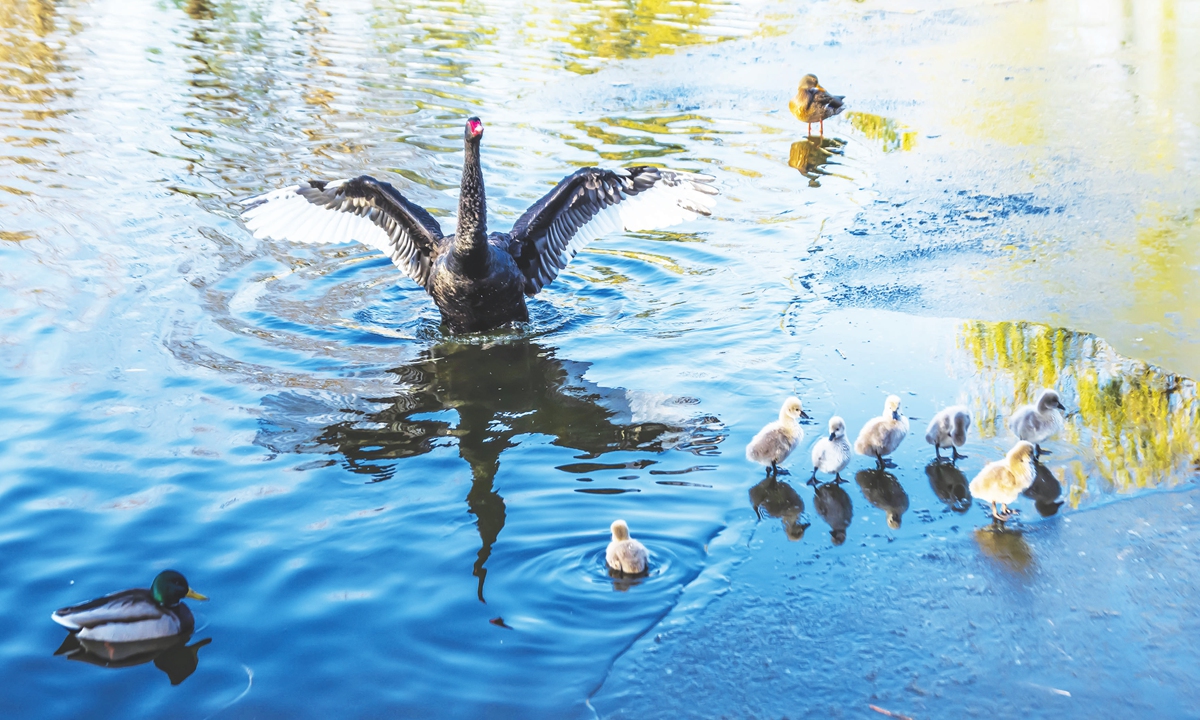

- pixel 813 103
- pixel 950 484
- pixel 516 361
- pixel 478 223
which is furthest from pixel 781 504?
pixel 813 103

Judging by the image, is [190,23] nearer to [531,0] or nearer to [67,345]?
[531,0]

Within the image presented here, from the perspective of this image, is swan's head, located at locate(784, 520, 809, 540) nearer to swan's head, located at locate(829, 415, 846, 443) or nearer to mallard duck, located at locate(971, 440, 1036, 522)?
swan's head, located at locate(829, 415, 846, 443)

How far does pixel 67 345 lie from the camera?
7.07m

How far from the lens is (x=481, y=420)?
6.39 m

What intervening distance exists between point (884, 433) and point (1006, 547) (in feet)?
2.90

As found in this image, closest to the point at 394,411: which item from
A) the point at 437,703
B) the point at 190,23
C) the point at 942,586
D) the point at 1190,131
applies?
the point at 437,703

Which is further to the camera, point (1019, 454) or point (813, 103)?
point (813, 103)

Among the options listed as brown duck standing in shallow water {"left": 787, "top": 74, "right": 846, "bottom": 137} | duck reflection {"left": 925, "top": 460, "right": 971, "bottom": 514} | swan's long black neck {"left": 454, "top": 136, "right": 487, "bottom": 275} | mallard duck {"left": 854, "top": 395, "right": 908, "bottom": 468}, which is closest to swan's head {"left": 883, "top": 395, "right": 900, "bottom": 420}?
mallard duck {"left": 854, "top": 395, "right": 908, "bottom": 468}

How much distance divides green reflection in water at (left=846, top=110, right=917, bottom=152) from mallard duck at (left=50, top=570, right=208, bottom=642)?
9.44 m

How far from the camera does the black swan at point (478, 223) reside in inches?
299

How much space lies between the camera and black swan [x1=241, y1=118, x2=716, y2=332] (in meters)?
7.60

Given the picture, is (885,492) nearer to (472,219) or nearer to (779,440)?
(779,440)

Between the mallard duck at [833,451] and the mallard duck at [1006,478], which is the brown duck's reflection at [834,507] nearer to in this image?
the mallard duck at [833,451]

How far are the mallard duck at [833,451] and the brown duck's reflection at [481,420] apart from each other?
752 millimetres
